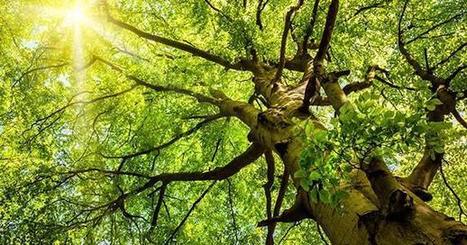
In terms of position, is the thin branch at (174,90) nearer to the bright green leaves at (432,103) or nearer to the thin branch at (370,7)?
the thin branch at (370,7)

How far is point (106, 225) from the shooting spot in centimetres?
936

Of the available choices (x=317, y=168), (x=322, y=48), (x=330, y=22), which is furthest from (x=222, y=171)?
(x=317, y=168)

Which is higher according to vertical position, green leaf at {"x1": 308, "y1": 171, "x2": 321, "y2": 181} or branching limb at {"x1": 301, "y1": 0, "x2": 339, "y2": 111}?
branching limb at {"x1": 301, "y1": 0, "x2": 339, "y2": 111}

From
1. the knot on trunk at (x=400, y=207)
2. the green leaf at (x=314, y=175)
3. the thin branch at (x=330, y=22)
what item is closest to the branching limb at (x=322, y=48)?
the thin branch at (x=330, y=22)

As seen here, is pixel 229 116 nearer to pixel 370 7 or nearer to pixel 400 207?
pixel 370 7

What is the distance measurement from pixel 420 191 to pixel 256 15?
5.02m

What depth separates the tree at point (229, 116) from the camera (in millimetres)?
2760

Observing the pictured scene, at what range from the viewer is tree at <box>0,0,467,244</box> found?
2760 mm

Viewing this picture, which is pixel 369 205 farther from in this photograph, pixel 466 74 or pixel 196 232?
pixel 196 232

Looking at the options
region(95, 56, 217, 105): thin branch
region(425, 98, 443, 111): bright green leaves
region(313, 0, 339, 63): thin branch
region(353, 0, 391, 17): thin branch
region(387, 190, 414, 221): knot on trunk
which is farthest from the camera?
region(353, 0, 391, 17): thin branch

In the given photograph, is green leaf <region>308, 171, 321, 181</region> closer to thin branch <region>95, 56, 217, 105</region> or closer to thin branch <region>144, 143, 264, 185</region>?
thin branch <region>144, 143, 264, 185</region>

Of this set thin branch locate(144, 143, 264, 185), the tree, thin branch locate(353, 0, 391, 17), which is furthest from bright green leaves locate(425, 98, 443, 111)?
thin branch locate(353, 0, 391, 17)

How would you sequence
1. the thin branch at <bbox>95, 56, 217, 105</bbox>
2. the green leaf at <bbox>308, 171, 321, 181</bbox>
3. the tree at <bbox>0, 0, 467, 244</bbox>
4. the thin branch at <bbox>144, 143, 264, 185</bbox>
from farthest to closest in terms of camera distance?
the thin branch at <bbox>95, 56, 217, 105</bbox>
the thin branch at <bbox>144, 143, 264, 185</bbox>
the tree at <bbox>0, 0, 467, 244</bbox>
the green leaf at <bbox>308, 171, 321, 181</bbox>

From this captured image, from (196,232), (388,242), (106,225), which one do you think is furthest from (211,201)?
(388,242)
